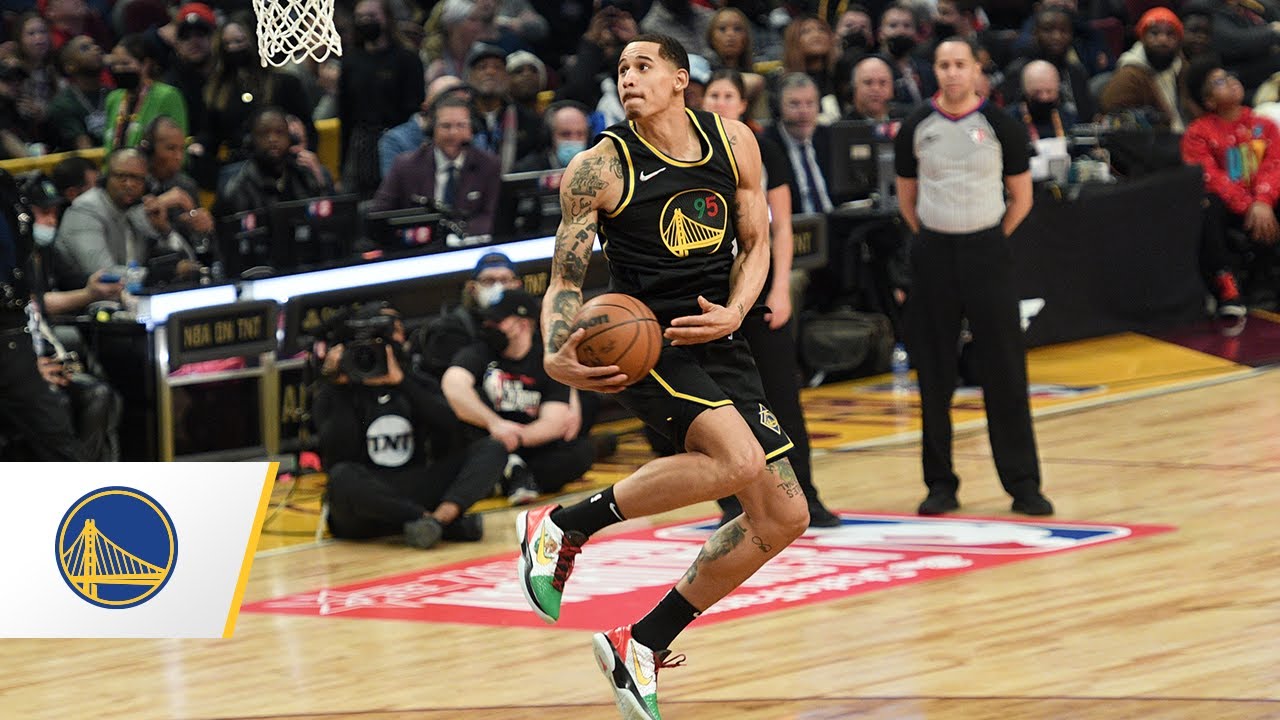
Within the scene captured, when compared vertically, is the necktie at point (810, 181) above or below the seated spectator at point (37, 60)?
below

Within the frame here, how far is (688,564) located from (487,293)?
2.50 m

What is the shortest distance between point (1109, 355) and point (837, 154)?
2463 millimetres

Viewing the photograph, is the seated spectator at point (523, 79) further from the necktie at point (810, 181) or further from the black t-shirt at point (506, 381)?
the black t-shirt at point (506, 381)

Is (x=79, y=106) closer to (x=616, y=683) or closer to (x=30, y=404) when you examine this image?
(x=30, y=404)

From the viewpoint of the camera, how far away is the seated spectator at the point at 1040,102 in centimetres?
1498

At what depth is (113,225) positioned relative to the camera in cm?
1161

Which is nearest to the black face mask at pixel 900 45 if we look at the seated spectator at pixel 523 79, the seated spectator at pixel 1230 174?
the seated spectator at pixel 1230 174

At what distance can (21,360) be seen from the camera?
9781mm

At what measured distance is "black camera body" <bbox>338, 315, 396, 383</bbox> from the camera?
9695 mm

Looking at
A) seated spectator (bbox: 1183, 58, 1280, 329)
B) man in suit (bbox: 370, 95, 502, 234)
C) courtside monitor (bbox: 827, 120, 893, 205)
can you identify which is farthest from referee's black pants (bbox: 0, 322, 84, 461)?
seated spectator (bbox: 1183, 58, 1280, 329)

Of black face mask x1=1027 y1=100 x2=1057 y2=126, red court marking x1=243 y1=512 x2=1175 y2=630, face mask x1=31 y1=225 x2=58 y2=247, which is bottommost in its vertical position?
red court marking x1=243 y1=512 x2=1175 y2=630

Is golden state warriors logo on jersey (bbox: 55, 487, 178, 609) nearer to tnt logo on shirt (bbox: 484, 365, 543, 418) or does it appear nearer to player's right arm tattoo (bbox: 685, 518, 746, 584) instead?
player's right arm tattoo (bbox: 685, 518, 746, 584)

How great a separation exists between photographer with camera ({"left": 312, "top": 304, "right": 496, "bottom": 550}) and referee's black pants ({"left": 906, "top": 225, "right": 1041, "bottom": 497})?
2.13m

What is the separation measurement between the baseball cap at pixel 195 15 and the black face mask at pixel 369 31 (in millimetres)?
1093
